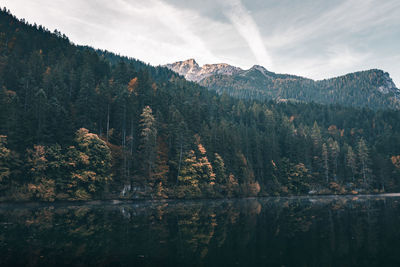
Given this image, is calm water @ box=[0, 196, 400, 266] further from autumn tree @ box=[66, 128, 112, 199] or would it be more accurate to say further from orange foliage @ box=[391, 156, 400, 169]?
orange foliage @ box=[391, 156, 400, 169]

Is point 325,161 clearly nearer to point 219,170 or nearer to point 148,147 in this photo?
point 219,170

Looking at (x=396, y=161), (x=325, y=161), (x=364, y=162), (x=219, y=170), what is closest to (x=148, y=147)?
(x=219, y=170)

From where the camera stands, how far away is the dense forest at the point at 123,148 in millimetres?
55500

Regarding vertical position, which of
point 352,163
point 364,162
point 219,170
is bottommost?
point 219,170

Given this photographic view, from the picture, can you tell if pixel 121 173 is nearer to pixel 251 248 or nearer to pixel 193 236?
pixel 193 236

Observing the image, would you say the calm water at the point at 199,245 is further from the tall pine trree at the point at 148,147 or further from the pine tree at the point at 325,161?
the pine tree at the point at 325,161

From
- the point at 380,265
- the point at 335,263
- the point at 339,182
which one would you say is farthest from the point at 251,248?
the point at 339,182

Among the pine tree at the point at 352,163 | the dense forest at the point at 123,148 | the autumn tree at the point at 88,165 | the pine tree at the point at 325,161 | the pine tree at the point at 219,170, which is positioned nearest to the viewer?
the dense forest at the point at 123,148

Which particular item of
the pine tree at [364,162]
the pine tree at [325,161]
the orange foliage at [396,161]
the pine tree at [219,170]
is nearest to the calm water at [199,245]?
the pine tree at [219,170]

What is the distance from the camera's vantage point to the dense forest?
55500mm

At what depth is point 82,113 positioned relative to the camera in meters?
70.5

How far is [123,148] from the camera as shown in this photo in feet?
226

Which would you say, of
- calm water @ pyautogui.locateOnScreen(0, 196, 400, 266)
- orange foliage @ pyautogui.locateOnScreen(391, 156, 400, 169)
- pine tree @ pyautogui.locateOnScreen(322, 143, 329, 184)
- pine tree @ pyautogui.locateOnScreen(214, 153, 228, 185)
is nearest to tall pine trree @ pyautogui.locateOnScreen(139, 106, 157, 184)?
pine tree @ pyautogui.locateOnScreen(214, 153, 228, 185)

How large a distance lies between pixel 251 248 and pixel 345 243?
7.63 metres
